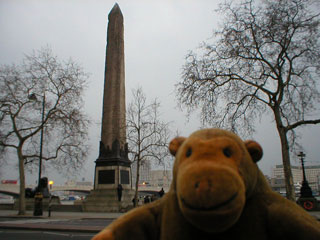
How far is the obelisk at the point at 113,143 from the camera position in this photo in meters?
20.9

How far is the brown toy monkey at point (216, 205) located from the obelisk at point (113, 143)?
18859 mm

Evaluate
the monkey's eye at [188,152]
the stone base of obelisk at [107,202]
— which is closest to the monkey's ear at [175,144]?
the monkey's eye at [188,152]

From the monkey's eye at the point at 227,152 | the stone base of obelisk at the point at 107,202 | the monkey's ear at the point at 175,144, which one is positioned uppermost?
the monkey's ear at the point at 175,144

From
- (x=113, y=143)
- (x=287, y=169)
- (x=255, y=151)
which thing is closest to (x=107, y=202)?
(x=113, y=143)

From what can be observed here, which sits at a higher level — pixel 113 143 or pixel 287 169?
pixel 113 143

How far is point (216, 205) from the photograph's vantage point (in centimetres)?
160

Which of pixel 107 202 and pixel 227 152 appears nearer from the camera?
pixel 227 152

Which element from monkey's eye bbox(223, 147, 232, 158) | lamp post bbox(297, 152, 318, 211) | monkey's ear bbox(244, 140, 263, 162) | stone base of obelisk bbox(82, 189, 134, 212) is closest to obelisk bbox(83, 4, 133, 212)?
stone base of obelisk bbox(82, 189, 134, 212)

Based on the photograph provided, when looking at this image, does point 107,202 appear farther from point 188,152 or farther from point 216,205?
point 216,205

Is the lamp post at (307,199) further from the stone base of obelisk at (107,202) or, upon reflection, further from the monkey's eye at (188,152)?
the monkey's eye at (188,152)

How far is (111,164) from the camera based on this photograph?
21219 millimetres

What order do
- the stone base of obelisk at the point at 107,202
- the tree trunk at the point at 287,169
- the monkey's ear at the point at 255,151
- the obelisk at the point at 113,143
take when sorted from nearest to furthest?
the monkey's ear at the point at 255,151 → the tree trunk at the point at 287,169 → the stone base of obelisk at the point at 107,202 → the obelisk at the point at 113,143

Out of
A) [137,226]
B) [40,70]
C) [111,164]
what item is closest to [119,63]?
[40,70]

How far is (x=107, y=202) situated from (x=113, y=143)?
4261mm
